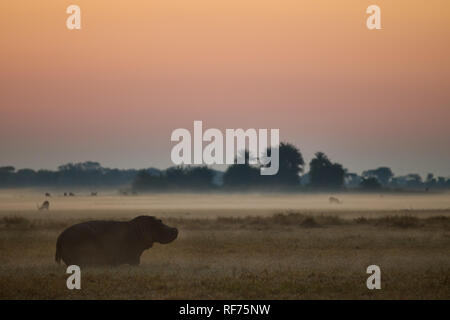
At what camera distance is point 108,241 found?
740 inches

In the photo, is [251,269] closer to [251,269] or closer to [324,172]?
[251,269]

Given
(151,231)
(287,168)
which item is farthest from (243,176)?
(151,231)

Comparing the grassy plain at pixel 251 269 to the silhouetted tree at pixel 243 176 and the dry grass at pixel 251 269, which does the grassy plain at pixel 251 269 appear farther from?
the silhouetted tree at pixel 243 176

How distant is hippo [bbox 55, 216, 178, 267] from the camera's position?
60.6 feet

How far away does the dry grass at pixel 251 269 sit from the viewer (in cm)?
1516

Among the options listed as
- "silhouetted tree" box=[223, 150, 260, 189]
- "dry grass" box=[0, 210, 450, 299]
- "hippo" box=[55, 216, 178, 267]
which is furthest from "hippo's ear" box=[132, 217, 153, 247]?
"silhouetted tree" box=[223, 150, 260, 189]

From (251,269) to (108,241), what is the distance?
3.57 m

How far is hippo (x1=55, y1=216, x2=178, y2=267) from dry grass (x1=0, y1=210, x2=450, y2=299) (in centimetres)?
41

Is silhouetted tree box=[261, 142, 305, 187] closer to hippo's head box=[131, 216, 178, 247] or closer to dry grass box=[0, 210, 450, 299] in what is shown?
dry grass box=[0, 210, 450, 299]

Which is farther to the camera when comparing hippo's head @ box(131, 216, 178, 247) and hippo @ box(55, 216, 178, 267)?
hippo's head @ box(131, 216, 178, 247)

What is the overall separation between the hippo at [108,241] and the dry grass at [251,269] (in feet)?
1.34

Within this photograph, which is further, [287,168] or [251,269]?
[287,168]

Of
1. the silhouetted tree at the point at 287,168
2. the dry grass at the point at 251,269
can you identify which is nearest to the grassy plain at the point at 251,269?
the dry grass at the point at 251,269
